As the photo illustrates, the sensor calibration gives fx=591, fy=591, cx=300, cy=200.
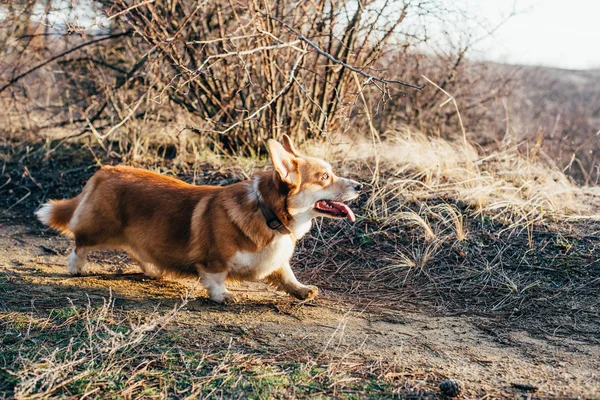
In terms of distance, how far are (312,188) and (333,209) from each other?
0.73 feet

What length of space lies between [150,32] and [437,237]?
3.63 meters

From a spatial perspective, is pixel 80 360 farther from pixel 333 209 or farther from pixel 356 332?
pixel 333 209

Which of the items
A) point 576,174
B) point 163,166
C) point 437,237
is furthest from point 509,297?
point 576,174

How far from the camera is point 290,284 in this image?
14.2 ft

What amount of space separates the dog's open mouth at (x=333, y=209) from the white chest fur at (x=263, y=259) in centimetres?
31

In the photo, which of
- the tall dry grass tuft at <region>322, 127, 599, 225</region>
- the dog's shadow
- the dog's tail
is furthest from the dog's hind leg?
the dog's tail

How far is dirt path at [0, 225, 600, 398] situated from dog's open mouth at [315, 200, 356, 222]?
686 mm

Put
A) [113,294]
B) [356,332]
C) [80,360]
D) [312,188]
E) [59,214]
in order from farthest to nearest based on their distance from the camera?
1. [59,214]
2. [113,294]
3. [312,188]
4. [356,332]
5. [80,360]

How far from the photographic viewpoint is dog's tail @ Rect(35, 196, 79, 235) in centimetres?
475

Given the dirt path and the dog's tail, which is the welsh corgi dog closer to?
the dog's tail

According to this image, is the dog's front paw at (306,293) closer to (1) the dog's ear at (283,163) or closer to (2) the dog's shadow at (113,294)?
(2) the dog's shadow at (113,294)

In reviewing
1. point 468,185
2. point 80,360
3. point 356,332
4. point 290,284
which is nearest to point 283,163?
point 290,284

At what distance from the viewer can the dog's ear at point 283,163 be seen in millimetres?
3829

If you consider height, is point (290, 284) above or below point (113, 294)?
above
